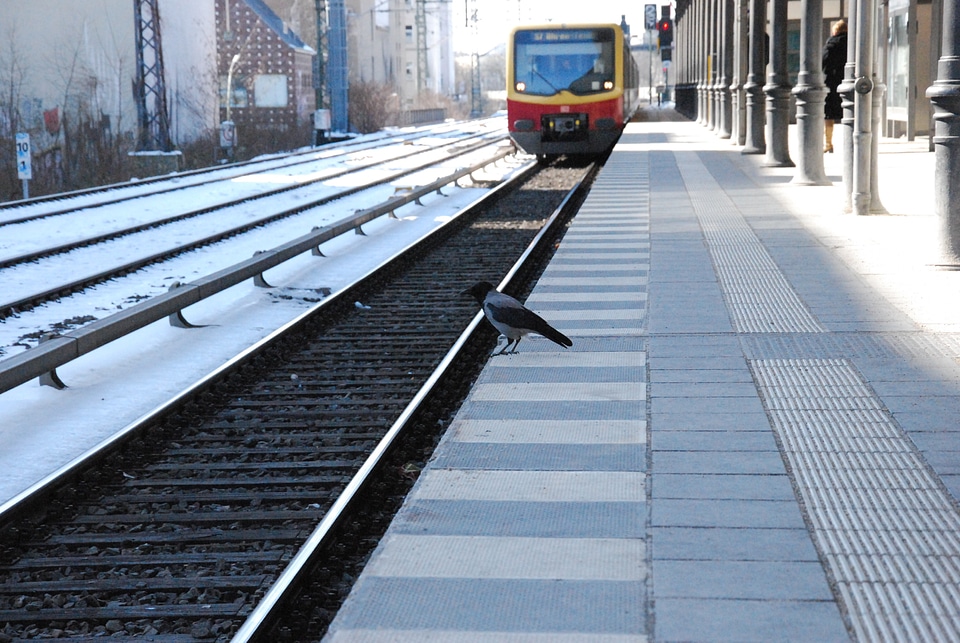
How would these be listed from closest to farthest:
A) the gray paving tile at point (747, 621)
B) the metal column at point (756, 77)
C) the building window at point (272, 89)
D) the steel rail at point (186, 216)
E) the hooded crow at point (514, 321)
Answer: the gray paving tile at point (747, 621), the hooded crow at point (514, 321), the steel rail at point (186, 216), the metal column at point (756, 77), the building window at point (272, 89)

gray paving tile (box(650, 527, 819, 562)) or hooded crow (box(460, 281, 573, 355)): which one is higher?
hooded crow (box(460, 281, 573, 355))

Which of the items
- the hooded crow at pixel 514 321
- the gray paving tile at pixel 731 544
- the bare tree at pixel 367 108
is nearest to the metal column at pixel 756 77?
the hooded crow at pixel 514 321

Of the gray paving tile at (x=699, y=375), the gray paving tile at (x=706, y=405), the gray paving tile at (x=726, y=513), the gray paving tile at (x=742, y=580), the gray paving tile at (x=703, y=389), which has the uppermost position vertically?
the gray paving tile at (x=699, y=375)

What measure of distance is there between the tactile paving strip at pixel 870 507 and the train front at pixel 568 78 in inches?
798

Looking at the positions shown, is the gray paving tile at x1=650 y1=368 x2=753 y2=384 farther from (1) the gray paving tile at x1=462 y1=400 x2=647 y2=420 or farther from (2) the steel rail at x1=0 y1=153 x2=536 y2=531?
(2) the steel rail at x1=0 y1=153 x2=536 y2=531

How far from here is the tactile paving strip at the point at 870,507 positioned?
12.1 ft

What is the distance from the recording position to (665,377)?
6.72 metres

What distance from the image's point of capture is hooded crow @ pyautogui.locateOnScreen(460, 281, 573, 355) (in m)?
7.36

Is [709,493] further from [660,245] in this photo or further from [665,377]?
[660,245]

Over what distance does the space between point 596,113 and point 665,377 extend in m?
20.3

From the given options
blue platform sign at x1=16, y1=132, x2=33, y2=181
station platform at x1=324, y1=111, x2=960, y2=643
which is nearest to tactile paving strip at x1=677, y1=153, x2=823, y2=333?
station platform at x1=324, y1=111, x2=960, y2=643

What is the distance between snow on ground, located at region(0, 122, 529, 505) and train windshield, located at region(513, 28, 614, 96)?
36.7 feet

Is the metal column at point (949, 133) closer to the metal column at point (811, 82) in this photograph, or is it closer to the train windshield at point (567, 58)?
the metal column at point (811, 82)

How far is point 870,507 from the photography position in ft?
15.0
